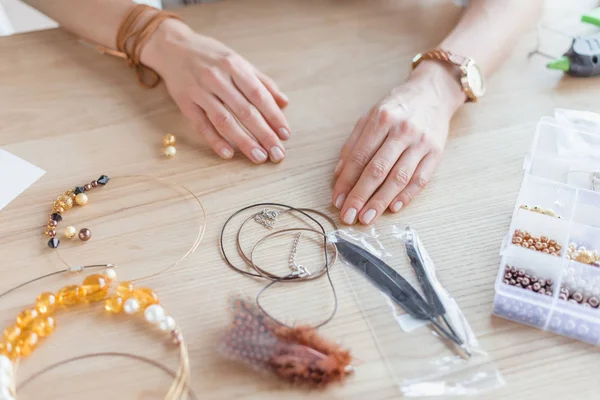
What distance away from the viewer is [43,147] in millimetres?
981

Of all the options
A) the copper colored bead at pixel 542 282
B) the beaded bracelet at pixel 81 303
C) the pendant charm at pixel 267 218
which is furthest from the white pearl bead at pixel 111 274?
the copper colored bead at pixel 542 282

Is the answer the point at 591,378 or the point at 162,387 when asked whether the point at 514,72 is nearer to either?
the point at 591,378

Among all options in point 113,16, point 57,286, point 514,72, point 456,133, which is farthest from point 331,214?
point 113,16

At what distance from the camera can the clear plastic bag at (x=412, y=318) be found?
0.67 m

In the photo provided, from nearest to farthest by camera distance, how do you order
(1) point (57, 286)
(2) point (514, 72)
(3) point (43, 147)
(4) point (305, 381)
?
(4) point (305, 381)
(1) point (57, 286)
(3) point (43, 147)
(2) point (514, 72)

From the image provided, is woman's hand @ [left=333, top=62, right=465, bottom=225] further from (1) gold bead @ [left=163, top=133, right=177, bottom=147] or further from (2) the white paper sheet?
(2) the white paper sheet

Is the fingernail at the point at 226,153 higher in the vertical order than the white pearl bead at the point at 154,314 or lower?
higher

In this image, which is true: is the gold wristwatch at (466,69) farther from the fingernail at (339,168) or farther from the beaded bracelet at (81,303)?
the beaded bracelet at (81,303)

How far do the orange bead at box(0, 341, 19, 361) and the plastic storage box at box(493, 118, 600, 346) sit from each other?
0.58 m

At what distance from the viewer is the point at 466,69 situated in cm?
102

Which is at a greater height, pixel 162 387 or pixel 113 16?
pixel 113 16

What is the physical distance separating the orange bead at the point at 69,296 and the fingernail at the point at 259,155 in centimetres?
34

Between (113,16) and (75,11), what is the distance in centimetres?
10

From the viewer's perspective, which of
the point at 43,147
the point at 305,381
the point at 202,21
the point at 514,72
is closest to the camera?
the point at 305,381
